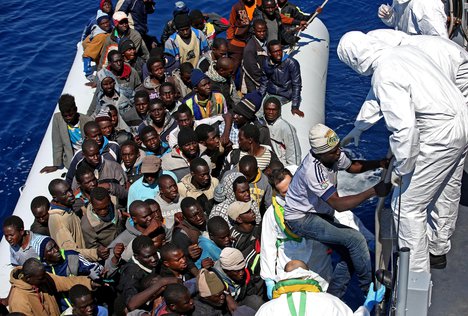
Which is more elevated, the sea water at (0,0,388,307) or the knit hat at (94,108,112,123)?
the knit hat at (94,108,112,123)

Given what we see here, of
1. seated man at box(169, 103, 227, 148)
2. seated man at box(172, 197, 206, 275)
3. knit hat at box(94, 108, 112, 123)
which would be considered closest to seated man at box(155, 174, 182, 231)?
seated man at box(172, 197, 206, 275)

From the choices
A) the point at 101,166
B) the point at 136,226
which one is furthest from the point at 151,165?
the point at 101,166

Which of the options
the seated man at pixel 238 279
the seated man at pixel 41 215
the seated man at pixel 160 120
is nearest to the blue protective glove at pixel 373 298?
the seated man at pixel 238 279

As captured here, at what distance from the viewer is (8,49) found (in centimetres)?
1777

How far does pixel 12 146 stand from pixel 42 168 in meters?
3.43

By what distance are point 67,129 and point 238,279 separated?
13.6ft

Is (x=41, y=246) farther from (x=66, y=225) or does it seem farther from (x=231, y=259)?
(x=231, y=259)

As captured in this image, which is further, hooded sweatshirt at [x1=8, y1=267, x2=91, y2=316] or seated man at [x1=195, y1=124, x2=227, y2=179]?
seated man at [x1=195, y1=124, x2=227, y2=179]

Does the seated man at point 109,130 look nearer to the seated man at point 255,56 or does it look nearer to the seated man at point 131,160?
the seated man at point 131,160

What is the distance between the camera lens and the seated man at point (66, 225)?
344 inches

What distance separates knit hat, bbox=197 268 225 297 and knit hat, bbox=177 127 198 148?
2412 millimetres

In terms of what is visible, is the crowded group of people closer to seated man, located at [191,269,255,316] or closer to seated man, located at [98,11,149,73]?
seated man, located at [191,269,255,316]

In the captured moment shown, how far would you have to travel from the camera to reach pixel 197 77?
35.1 ft

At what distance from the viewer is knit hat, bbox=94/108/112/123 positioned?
35.1ft
